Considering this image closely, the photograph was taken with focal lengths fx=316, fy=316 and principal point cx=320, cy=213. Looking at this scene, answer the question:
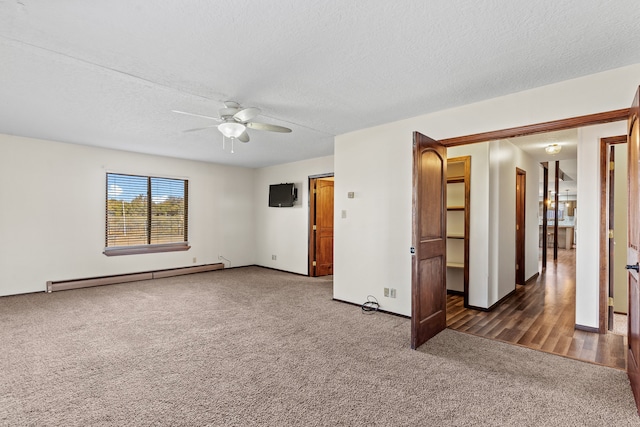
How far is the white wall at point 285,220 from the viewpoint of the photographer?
22.3 feet

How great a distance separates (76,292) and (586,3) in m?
6.88

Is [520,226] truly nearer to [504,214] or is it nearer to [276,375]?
[504,214]

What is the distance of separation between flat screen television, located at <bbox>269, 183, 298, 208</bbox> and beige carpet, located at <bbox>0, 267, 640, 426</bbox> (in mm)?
3336

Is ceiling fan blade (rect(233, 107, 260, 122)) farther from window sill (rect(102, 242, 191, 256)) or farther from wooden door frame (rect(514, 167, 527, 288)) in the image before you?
wooden door frame (rect(514, 167, 527, 288))

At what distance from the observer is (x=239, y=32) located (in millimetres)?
2117

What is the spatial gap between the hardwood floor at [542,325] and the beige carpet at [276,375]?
27 centimetres

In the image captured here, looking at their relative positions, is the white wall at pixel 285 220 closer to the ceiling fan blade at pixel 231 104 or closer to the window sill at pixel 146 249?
the window sill at pixel 146 249

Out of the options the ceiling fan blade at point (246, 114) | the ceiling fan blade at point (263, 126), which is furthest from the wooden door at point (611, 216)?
the ceiling fan blade at point (246, 114)

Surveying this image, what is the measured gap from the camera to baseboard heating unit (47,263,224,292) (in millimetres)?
5215

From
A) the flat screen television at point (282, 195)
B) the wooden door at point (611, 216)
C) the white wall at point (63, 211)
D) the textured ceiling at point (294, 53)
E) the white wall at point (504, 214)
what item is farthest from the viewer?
Result: the flat screen television at point (282, 195)

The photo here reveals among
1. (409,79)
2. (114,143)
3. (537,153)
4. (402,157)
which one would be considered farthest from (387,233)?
(114,143)

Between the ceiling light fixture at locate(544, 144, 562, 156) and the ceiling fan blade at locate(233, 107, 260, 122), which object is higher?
the ceiling light fixture at locate(544, 144, 562, 156)

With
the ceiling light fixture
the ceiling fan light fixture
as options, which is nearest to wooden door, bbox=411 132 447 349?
the ceiling fan light fixture

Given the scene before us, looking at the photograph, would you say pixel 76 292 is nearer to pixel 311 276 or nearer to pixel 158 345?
pixel 158 345
